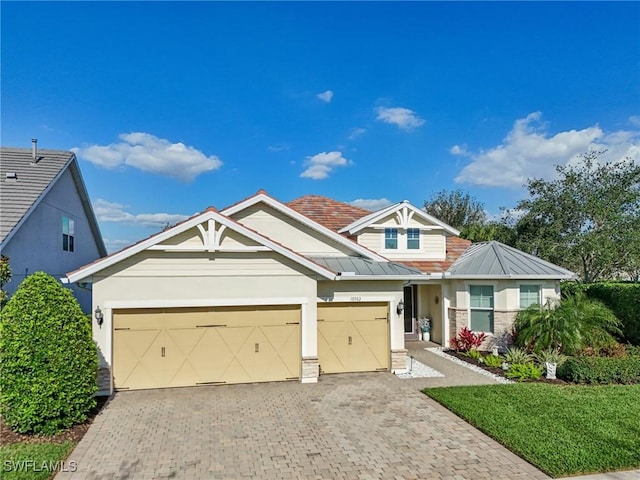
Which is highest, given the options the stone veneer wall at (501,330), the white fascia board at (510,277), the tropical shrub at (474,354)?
the white fascia board at (510,277)

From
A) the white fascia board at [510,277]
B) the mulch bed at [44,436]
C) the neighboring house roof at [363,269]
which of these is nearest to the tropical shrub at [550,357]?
the white fascia board at [510,277]

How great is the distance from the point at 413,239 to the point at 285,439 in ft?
39.2

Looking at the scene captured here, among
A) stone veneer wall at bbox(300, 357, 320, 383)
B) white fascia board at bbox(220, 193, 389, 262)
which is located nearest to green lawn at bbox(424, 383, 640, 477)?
stone veneer wall at bbox(300, 357, 320, 383)

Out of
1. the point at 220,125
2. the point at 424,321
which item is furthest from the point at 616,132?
the point at 220,125

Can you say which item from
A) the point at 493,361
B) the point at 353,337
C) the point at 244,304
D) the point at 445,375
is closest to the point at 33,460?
the point at 244,304

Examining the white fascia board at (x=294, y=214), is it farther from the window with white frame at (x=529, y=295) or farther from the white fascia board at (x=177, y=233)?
the window with white frame at (x=529, y=295)

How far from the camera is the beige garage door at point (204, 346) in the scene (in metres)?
10.9

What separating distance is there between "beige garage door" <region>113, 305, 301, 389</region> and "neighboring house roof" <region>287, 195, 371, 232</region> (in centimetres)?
682

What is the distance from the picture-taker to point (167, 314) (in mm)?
11164

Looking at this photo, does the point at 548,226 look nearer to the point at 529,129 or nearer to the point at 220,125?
the point at 529,129

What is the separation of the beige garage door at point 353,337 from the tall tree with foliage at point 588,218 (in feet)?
63.4

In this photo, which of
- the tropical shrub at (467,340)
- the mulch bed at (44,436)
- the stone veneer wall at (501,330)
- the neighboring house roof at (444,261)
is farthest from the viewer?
the neighboring house roof at (444,261)

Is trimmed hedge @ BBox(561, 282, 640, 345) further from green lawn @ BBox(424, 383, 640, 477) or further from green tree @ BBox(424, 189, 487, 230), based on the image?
green tree @ BBox(424, 189, 487, 230)

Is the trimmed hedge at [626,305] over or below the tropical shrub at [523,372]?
over
